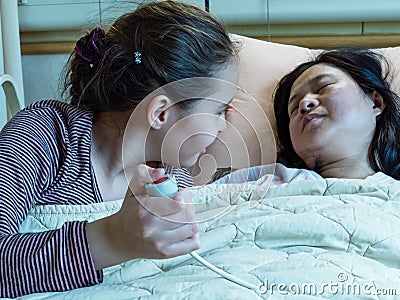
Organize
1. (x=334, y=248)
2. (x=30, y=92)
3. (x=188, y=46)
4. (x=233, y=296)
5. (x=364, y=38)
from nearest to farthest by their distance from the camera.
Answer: (x=233, y=296) < (x=334, y=248) < (x=188, y=46) < (x=364, y=38) < (x=30, y=92)

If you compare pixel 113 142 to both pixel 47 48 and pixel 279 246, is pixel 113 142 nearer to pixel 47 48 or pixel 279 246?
pixel 279 246

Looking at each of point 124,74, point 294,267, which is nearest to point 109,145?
point 124,74

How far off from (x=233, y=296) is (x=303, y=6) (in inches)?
52.5

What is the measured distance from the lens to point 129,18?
112 cm

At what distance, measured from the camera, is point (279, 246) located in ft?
3.04

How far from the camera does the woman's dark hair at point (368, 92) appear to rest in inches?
55.6

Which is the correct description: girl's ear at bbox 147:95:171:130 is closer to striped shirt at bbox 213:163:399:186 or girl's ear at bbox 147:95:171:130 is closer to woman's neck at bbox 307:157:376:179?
striped shirt at bbox 213:163:399:186

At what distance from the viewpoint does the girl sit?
2.58 feet

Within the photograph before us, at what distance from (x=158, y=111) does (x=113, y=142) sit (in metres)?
0.21

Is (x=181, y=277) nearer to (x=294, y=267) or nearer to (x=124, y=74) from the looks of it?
(x=294, y=267)

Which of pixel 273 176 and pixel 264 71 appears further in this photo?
pixel 264 71

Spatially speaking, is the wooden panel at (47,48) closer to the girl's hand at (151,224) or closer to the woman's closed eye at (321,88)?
the woman's closed eye at (321,88)

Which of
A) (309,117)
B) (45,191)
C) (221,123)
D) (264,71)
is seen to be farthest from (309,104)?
(45,191)

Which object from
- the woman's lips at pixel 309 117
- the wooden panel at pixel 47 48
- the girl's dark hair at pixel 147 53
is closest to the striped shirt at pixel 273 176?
the woman's lips at pixel 309 117
